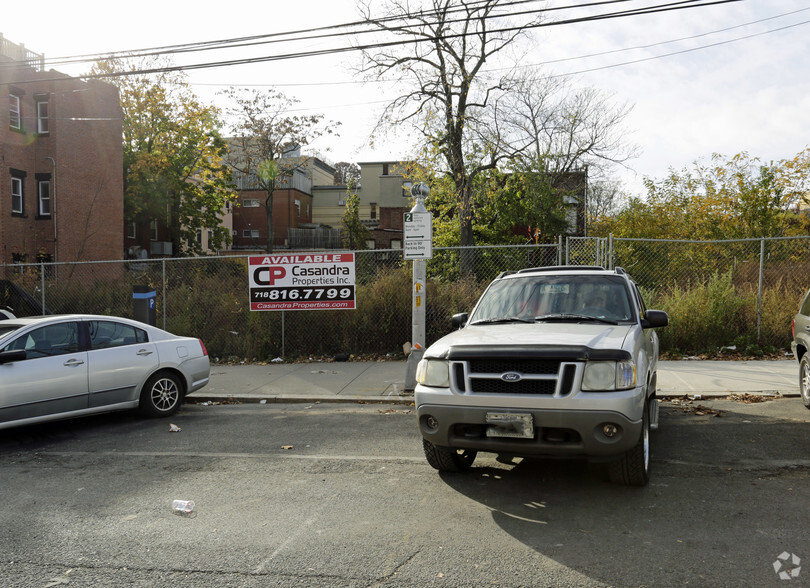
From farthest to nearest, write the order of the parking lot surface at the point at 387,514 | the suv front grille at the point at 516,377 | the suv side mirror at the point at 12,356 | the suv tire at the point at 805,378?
the suv tire at the point at 805,378
the suv side mirror at the point at 12,356
the suv front grille at the point at 516,377
the parking lot surface at the point at 387,514

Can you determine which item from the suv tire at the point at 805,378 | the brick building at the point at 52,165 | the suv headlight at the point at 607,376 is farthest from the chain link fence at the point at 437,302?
the brick building at the point at 52,165

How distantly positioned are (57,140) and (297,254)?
63.6 ft

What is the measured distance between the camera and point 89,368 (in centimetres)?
769

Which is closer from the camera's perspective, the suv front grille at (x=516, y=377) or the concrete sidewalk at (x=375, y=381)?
the suv front grille at (x=516, y=377)

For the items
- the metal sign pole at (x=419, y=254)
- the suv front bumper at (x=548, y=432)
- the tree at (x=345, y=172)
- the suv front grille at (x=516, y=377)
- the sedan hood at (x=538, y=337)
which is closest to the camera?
the suv front bumper at (x=548, y=432)

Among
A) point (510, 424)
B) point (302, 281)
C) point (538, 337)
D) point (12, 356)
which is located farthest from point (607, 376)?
point (302, 281)

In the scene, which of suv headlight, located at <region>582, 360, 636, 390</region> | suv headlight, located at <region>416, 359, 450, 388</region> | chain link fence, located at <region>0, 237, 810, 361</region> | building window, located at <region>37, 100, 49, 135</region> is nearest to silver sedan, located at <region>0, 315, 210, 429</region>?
chain link fence, located at <region>0, 237, 810, 361</region>

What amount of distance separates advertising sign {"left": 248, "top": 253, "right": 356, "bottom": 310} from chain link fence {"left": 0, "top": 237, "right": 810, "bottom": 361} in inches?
14.7

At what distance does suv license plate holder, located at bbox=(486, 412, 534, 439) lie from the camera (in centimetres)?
455

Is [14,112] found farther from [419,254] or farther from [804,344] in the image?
[804,344]

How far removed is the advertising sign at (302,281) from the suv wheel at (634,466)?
329 inches

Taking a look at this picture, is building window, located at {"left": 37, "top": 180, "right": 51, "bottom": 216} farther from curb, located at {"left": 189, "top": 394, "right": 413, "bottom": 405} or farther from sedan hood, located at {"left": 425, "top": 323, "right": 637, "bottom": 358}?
sedan hood, located at {"left": 425, "top": 323, "right": 637, "bottom": 358}

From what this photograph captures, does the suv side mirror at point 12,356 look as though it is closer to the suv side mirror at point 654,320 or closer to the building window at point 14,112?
the suv side mirror at point 654,320

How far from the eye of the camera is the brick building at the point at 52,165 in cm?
2527
